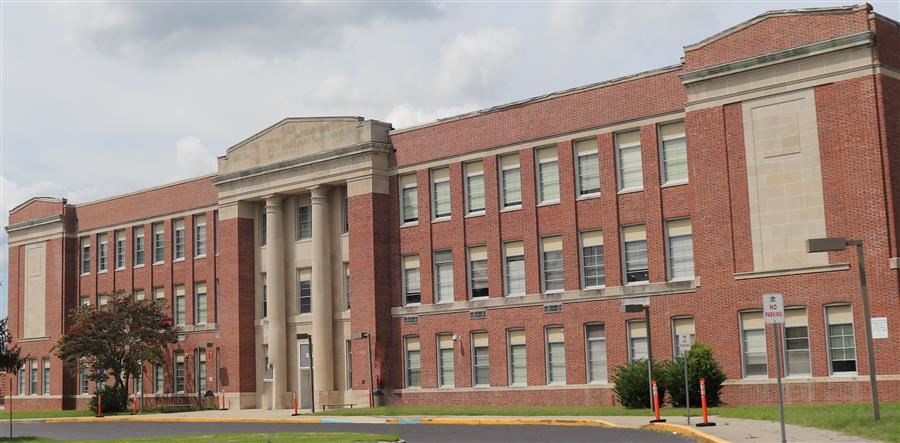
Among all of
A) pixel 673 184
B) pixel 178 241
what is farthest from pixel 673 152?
pixel 178 241

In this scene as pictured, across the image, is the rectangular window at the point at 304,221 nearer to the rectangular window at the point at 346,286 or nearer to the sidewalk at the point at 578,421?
the rectangular window at the point at 346,286

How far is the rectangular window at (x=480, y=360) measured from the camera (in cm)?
4712

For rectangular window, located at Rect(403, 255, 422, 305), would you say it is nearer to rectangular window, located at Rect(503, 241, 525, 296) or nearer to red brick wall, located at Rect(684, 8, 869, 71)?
rectangular window, located at Rect(503, 241, 525, 296)

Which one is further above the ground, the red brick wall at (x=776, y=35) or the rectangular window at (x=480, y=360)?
the red brick wall at (x=776, y=35)

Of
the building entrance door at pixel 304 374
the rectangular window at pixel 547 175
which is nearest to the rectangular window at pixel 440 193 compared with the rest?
the rectangular window at pixel 547 175

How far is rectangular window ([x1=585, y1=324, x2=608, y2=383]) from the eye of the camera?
4325 centimetres

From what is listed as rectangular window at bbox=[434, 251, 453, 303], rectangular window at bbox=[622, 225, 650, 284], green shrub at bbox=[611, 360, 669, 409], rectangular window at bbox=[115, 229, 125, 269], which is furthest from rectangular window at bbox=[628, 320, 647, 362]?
rectangular window at bbox=[115, 229, 125, 269]

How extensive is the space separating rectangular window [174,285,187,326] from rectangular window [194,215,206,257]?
101 inches

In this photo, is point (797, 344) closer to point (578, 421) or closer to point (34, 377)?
point (578, 421)

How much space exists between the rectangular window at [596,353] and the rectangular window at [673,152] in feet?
20.4

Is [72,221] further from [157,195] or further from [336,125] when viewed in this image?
[336,125]

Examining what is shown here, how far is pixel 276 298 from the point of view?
54.7 meters

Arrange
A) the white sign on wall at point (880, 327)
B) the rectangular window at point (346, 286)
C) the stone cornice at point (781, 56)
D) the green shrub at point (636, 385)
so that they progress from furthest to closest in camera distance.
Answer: the rectangular window at point (346, 286)
the green shrub at point (636, 385)
the stone cornice at point (781, 56)
the white sign on wall at point (880, 327)

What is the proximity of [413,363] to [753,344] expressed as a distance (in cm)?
1642
